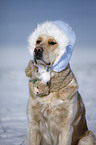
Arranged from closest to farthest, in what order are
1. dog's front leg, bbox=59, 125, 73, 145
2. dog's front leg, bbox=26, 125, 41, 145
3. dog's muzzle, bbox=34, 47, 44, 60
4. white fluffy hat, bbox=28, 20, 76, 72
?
1. dog's muzzle, bbox=34, 47, 44, 60
2. white fluffy hat, bbox=28, 20, 76, 72
3. dog's front leg, bbox=59, 125, 73, 145
4. dog's front leg, bbox=26, 125, 41, 145

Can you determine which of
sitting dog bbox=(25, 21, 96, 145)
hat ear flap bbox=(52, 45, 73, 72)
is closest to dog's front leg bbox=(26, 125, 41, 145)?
sitting dog bbox=(25, 21, 96, 145)

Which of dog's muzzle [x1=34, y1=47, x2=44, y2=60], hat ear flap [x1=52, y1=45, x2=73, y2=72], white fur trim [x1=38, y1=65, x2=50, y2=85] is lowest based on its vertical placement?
white fur trim [x1=38, y1=65, x2=50, y2=85]

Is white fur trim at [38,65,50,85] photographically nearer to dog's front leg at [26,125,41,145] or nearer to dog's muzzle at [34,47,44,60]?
dog's muzzle at [34,47,44,60]

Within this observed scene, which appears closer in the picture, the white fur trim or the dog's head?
the dog's head

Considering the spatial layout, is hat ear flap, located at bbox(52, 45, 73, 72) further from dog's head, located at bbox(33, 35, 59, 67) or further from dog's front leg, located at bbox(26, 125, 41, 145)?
dog's front leg, located at bbox(26, 125, 41, 145)

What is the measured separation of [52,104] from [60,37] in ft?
2.70

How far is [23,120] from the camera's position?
19.9ft

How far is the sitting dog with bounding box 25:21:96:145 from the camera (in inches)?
142

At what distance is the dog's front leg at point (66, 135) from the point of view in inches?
146

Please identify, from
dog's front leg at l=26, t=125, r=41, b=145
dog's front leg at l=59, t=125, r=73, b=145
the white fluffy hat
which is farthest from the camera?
dog's front leg at l=26, t=125, r=41, b=145

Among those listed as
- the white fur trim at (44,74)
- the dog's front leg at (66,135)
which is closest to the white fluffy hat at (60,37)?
the white fur trim at (44,74)

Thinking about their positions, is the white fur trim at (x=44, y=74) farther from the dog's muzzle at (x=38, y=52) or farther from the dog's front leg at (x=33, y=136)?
the dog's front leg at (x=33, y=136)

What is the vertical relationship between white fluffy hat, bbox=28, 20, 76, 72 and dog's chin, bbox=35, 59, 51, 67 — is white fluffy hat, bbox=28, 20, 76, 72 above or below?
above

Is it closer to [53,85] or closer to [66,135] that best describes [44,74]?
[53,85]
